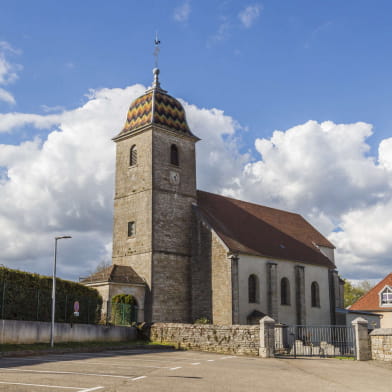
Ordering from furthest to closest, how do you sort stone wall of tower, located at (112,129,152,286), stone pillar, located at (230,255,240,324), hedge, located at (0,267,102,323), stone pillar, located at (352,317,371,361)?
stone wall of tower, located at (112,129,152,286)
stone pillar, located at (230,255,240,324)
hedge, located at (0,267,102,323)
stone pillar, located at (352,317,371,361)

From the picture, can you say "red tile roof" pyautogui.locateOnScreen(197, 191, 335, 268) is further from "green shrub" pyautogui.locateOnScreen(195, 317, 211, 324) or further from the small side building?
the small side building

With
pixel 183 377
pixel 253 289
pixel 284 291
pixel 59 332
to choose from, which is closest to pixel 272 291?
pixel 253 289

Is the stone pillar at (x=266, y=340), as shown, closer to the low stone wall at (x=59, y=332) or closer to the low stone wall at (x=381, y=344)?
the low stone wall at (x=381, y=344)

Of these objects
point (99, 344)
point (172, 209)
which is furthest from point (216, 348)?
point (172, 209)

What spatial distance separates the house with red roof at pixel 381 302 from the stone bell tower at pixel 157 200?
21159 millimetres

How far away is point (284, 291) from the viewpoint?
39.1 meters

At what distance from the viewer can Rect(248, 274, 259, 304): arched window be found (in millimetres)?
35963

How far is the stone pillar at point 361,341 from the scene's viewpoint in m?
22.0

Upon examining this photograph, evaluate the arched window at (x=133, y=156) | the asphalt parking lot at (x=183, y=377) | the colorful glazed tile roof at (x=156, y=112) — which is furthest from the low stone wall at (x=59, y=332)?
the colorful glazed tile roof at (x=156, y=112)

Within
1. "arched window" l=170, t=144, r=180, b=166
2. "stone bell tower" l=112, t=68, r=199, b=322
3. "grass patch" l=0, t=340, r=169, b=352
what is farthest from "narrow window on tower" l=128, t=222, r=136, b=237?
"grass patch" l=0, t=340, r=169, b=352

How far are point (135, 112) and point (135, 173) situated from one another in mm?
4913

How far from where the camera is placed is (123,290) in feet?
108

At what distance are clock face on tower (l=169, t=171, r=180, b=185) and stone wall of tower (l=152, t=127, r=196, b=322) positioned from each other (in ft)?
0.61

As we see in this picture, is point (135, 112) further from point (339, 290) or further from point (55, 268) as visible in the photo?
point (339, 290)
